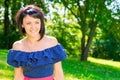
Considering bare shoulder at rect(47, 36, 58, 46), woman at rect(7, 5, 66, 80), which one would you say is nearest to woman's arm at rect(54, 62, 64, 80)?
woman at rect(7, 5, 66, 80)

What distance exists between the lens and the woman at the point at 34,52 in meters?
4.69

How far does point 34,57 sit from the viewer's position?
15.3 feet

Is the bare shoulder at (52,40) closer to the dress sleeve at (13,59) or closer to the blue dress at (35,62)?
the blue dress at (35,62)

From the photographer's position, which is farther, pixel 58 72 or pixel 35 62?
pixel 58 72

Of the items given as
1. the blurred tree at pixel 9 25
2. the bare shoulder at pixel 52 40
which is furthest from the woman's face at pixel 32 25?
the blurred tree at pixel 9 25

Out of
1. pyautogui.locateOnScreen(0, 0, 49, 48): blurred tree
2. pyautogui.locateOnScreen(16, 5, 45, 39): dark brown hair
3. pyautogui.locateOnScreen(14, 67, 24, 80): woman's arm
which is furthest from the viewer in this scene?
pyautogui.locateOnScreen(0, 0, 49, 48): blurred tree

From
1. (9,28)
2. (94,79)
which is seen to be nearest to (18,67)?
(94,79)

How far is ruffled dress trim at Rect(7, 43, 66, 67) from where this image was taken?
4688 millimetres

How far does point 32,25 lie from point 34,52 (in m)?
0.33

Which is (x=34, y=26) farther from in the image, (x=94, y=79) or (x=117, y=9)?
(x=117, y=9)

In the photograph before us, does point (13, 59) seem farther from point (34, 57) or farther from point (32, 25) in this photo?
point (32, 25)

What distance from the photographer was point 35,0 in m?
30.3

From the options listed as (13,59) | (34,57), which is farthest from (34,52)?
(13,59)

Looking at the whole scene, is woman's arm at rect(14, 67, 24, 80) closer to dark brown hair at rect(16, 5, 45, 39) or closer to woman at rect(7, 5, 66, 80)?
woman at rect(7, 5, 66, 80)
